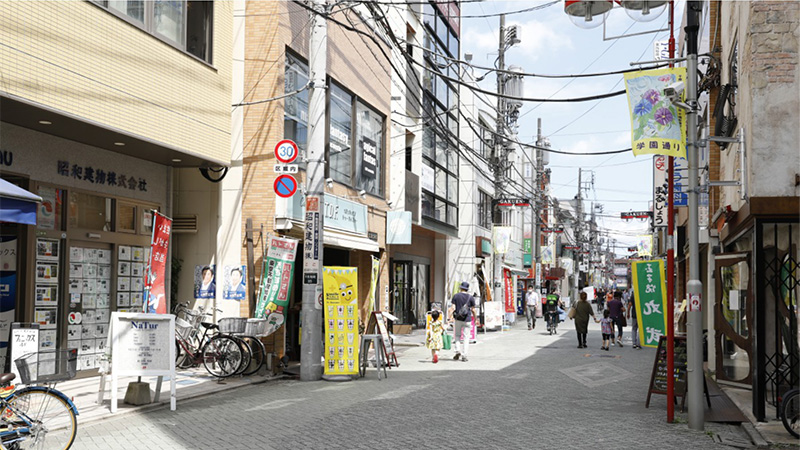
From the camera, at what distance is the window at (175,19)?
512 inches

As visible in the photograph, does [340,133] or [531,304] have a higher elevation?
[340,133]

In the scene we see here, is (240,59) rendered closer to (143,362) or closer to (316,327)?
(316,327)

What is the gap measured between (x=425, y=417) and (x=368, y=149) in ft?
43.2

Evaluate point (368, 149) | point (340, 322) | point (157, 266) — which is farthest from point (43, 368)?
point (368, 149)

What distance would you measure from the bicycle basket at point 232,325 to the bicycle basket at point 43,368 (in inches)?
220

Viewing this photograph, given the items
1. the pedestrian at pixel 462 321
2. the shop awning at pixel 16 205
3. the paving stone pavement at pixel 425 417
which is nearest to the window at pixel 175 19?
the shop awning at pixel 16 205

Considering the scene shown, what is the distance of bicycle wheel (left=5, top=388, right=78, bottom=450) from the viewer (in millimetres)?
7781

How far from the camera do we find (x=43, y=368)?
352 inches

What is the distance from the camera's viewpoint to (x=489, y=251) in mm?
40688

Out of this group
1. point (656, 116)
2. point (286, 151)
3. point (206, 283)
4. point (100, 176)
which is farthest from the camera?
point (206, 283)

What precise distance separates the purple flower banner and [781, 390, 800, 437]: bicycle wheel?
3319 mm

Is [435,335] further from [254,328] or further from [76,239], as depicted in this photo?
[76,239]

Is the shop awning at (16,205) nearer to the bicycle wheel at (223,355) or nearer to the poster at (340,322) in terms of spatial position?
the bicycle wheel at (223,355)

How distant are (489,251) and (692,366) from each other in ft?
99.9
